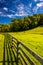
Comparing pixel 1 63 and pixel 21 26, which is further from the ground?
pixel 1 63

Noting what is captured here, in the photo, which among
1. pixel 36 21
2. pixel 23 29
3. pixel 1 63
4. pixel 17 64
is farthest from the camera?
pixel 36 21

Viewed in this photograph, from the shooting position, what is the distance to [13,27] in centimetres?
16112

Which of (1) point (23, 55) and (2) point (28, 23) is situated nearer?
(1) point (23, 55)

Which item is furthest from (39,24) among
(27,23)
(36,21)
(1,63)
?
(1,63)

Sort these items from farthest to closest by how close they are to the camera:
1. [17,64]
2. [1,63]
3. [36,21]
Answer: [36,21], [1,63], [17,64]

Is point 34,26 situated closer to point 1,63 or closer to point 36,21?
point 36,21

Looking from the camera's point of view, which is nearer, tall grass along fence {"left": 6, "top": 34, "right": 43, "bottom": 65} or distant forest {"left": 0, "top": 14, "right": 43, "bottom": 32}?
tall grass along fence {"left": 6, "top": 34, "right": 43, "bottom": 65}

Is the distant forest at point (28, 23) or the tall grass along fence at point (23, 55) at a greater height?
the tall grass along fence at point (23, 55)

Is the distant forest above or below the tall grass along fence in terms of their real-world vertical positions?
below

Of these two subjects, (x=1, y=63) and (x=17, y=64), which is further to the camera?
(x=1, y=63)

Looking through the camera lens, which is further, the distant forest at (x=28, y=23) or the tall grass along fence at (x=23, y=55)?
the distant forest at (x=28, y=23)

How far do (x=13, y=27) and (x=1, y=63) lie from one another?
5904 inches

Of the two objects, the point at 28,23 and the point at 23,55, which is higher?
the point at 23,55

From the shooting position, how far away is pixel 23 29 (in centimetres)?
15488
